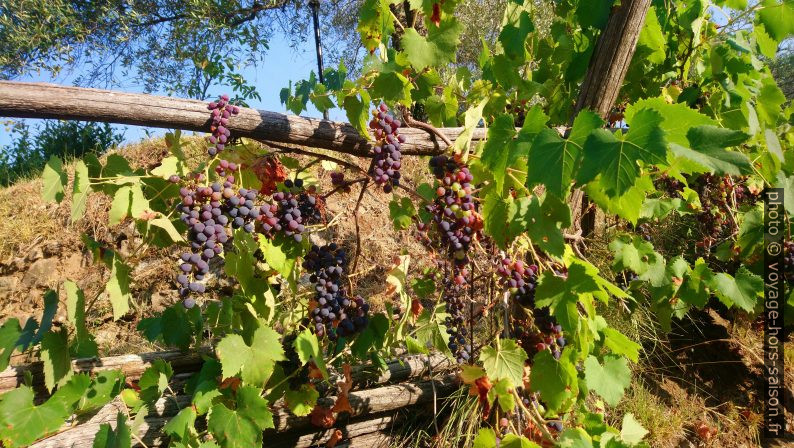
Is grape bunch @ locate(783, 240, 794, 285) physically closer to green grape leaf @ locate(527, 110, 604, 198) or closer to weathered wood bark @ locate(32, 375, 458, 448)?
weathered wood bark @ locate(32, 375, 458, 448)

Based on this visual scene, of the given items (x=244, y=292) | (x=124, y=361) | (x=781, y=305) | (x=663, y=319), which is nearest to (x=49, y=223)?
(x=124, y=361)

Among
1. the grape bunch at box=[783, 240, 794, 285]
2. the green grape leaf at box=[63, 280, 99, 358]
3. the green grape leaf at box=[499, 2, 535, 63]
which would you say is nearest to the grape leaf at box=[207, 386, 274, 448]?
the green grape leaf at box=[63, 280, 99, 358]

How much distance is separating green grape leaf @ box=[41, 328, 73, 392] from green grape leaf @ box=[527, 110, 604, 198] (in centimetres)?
160

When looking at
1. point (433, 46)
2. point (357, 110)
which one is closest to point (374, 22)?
point (433, 46)

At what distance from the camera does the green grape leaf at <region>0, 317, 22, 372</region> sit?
1.49 metres

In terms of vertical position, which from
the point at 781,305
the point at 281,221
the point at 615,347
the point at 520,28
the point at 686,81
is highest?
the point at 520,28

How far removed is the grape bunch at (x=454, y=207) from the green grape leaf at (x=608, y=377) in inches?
27.2

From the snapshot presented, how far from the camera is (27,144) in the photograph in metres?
6.48

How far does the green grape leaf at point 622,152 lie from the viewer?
39.5 inches

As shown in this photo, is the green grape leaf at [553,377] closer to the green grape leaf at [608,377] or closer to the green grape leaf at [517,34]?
the green grape leaf at [608,377]

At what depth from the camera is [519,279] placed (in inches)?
61.5

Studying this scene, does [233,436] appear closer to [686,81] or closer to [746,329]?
[686,81]

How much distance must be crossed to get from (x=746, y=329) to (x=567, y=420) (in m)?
2.19

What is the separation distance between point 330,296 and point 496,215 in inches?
24.7
